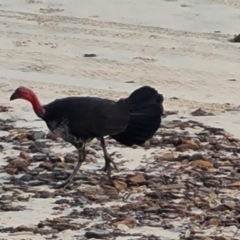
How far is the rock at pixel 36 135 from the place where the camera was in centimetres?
846

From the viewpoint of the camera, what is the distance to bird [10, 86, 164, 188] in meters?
7.22

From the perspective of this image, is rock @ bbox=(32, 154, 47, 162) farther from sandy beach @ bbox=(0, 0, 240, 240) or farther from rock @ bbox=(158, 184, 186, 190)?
rock @ bbox=(158, 184, 186, 190)

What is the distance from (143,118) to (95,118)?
1.18 ft

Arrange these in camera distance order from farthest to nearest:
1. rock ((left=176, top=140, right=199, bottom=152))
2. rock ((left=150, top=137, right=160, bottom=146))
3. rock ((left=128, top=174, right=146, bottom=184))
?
rock ((left=150, top=137, right=160, bottom=146)) < rock ((left=176, top=140, right=199, bottom=152)) < rock ((left=128, top=174, right=146, bottom=184))

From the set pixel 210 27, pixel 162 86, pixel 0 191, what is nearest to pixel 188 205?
pixel 0 191

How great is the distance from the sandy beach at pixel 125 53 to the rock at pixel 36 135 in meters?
0.20

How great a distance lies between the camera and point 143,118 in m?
7.36

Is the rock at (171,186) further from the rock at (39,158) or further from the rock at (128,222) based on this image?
the rock at (39,158)

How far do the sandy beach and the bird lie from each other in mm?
725

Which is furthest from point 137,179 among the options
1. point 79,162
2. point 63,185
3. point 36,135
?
point 36,135

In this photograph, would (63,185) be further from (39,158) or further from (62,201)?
(39,158)

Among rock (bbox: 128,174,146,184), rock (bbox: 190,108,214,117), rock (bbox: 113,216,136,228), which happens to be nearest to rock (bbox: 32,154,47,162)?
rock (bbox: 128,174,146,184)

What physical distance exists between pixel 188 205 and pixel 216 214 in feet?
0.81

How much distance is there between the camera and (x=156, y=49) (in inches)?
467
